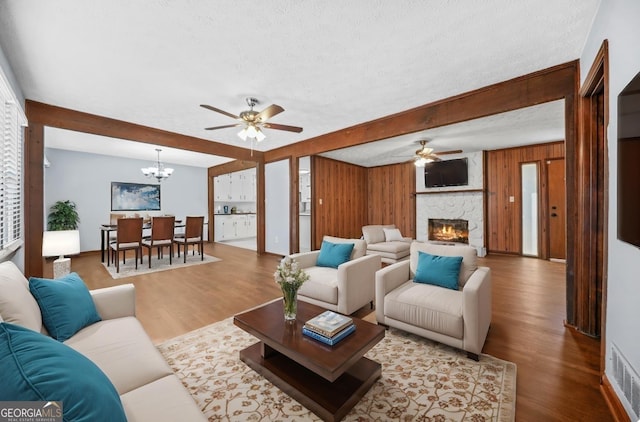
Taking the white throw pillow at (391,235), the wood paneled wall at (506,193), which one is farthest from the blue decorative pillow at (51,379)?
the wood paneled wall at (506,193)

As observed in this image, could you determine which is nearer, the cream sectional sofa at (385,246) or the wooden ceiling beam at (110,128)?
the wooden ceiling beam at (110,128)

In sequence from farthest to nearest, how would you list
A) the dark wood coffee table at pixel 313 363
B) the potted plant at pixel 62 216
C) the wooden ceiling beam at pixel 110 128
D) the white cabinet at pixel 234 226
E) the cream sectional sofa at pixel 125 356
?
the white cabinet at pixel 234 226, the potted plant at pixel 62 216, the wooden ceiling beam at pixel 110 128, the dark wood coffee table at pixel 313 363, the cream sectional sofa at pixel 125 356

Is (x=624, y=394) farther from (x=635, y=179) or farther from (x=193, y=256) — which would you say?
(x=193, y=256)

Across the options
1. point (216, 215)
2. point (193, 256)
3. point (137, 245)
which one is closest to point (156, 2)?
point (137, 245)

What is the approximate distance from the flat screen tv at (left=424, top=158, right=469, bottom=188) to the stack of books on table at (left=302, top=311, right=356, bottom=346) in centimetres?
577

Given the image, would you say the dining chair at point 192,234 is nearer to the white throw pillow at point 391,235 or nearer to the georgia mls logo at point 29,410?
the white throw pillow at point 391,235

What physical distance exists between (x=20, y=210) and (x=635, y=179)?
4.95 m

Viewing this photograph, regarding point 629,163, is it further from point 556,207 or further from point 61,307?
point 556,207

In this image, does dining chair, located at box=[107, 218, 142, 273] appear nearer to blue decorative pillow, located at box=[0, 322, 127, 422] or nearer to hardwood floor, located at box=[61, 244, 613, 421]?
hardwood floor, located at box=[61, 244, 613, 421]

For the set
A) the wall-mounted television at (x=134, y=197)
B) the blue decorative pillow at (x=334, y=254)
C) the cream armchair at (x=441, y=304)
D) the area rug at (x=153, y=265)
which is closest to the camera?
the cream armchair at (x=441, y=304)

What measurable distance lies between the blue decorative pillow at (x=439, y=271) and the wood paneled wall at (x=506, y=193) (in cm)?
453

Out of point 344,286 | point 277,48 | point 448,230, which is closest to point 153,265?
point 344,286

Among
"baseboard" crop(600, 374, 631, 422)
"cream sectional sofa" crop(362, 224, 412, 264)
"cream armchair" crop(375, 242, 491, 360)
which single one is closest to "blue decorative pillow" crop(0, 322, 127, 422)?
"cream armchair" crop(375, 242, 491, 360)

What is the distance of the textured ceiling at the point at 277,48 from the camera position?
6.04 ft
